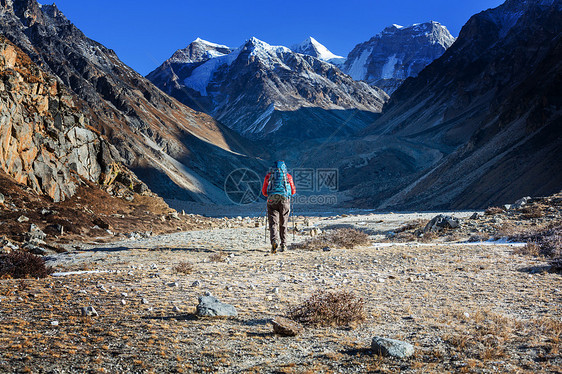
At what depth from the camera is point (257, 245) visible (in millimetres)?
14430

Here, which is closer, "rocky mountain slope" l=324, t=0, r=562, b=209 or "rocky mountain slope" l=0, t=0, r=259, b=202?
"rocky mountain slope" l=324, t=0, r=562, b=209

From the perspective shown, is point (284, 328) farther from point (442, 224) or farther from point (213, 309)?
point (442, 224)

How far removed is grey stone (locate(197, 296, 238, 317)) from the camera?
500 centimetres

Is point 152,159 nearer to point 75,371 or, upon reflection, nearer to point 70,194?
point 70,194

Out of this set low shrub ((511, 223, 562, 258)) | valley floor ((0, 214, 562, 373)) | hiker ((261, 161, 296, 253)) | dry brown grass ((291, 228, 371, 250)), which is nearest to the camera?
valley floor ((0, 214, 562, 373))

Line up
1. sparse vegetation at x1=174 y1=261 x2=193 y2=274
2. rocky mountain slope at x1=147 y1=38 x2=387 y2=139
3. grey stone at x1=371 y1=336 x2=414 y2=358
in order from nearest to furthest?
grey stone at x1=371 y1=336 x2=414 y2=358 < sparse vegetation at x1=174 y1=261 x2=193 y2=274 < rocky mountain slope at x1=147 y1=38 x2=387 y2=139

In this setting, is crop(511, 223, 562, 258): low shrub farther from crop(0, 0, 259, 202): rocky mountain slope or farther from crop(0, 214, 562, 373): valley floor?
crop(0, 0, 259, 202): rocky mountain slope

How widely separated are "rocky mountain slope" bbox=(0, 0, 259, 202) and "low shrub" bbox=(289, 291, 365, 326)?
172 ft

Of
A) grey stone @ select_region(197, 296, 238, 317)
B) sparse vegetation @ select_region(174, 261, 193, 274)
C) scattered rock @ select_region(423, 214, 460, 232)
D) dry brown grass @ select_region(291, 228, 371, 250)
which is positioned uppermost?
scattered rock @ select_region(423, 214, 460, 232)

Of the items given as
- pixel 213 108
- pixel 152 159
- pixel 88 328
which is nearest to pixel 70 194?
pixel 88 328

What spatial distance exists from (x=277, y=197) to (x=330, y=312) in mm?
7372

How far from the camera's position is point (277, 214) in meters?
12.5

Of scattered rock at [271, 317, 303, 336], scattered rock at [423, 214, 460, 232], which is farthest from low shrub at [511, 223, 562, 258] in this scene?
scattered rock at [271, 317, 303, 336]

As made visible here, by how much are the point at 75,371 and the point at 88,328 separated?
1140mm
